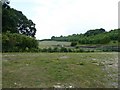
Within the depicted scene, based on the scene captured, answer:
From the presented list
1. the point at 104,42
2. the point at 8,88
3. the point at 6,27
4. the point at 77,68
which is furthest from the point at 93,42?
the point at 8,88

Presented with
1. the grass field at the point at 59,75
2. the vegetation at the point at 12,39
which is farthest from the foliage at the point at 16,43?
the grass field at the point at 59,75

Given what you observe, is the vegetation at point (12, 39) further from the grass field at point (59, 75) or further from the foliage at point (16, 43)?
the grass field at point (59, 75)

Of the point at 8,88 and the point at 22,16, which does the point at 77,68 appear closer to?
the point at 8,88

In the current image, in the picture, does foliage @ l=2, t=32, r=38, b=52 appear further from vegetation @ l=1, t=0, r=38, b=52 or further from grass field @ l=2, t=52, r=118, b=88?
grass field @ l=2, t=52, r=118, b=88

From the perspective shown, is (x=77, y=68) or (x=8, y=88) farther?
(x=77, y=68)

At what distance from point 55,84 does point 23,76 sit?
4.53 ft

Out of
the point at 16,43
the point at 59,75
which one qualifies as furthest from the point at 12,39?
the point at 59,75

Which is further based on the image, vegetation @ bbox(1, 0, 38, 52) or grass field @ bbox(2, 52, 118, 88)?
Result: vegetation @ bbox(1, 0, 38, 52)

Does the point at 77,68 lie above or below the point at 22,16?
below

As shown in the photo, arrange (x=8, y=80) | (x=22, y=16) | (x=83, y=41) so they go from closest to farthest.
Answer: (x=8, y=80), (x=22, y=16), (x=83, y=41)

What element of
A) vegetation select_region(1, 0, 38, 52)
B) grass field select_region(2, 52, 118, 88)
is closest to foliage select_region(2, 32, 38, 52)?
vegetation select_region(1, 0, 38, 52)

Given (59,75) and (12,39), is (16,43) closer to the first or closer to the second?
(12,39)

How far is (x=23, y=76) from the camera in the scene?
344 inches

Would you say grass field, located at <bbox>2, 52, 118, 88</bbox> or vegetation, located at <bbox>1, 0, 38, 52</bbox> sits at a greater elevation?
vegetation, located at <bbox>1, 0, 38, 52</bbox>
